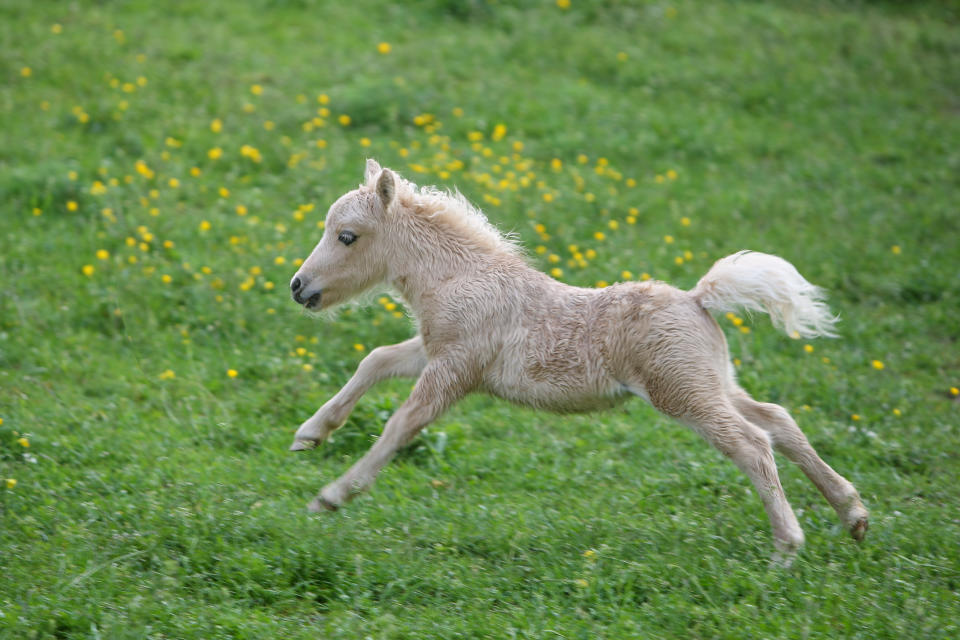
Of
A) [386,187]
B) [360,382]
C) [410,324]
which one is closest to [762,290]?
[386,187]

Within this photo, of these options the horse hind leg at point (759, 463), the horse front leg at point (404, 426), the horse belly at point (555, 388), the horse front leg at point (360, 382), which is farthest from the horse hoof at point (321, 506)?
the horse hind leg at point (759, 463)

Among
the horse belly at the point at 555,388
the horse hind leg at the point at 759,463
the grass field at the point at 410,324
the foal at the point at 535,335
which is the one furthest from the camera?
the horse belly at the point at 555,388

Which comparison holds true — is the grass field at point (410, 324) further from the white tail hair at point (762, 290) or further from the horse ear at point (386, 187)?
the horse ear at point (386, 187)

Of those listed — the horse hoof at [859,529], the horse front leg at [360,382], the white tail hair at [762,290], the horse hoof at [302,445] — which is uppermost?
the white tail hair at [762,290]

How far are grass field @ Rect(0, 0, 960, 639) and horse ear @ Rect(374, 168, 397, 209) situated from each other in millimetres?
1554

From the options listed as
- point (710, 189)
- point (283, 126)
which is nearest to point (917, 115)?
point (710, 189)

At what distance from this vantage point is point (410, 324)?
783cm

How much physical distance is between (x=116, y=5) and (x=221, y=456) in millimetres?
8469

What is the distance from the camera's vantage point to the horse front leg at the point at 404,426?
17.8ft

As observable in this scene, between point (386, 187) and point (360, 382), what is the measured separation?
46.3 inches

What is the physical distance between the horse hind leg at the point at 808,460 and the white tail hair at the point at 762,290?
49 cm

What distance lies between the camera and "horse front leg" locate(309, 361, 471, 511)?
5422 mm

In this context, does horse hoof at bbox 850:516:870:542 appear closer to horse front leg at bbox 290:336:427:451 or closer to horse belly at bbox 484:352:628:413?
horse belly at bbox 484:352:628:413

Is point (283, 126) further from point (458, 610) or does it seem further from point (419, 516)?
point (458, 610)
